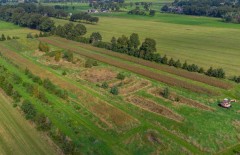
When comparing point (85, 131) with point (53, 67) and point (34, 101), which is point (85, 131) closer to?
point (34, 101)

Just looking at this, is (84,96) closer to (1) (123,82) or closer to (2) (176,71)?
(1) (123,82)

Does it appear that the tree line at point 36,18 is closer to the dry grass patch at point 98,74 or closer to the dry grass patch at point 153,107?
the dry grass patch at point 98,74

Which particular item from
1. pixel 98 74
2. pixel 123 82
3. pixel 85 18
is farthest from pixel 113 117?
pixel 85 18

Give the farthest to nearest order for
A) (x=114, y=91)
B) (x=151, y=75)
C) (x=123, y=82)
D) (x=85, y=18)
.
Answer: (x=85, y=18), (x=151, y=75), (x=123, y=82), (x=114, y=91)

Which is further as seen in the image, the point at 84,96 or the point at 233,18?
the point at 233,18

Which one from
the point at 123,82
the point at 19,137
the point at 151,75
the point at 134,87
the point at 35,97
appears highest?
the point at 151,75
